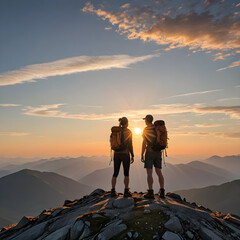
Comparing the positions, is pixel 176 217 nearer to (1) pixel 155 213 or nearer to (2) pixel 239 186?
(1) pixel 155 213


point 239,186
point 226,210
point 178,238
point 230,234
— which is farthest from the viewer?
point 239,186

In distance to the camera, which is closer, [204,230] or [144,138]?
[204,230]

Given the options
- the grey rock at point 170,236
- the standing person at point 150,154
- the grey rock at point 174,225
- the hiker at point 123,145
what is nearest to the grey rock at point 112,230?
the grey rock at point 170,236

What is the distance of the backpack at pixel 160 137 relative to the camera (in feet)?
31.4

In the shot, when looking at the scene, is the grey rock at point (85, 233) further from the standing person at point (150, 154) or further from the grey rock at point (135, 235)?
the standing person at point (150, 154)

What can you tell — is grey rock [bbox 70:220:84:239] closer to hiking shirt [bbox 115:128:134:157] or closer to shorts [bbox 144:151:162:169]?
hiking shirt [bbox 115:128:134:157]

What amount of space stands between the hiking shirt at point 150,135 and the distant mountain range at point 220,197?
142290mm

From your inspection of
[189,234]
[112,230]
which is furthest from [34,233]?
[189,234]

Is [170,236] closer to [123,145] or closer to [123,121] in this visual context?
[123,145]

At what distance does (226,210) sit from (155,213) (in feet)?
490

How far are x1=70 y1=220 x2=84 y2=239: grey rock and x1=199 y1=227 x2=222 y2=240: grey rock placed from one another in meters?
4.13

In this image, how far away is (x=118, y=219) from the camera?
7.45 metres

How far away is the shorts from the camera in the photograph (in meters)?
9.83

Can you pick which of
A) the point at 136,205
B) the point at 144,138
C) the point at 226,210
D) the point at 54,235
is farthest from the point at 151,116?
the point at 226,210
